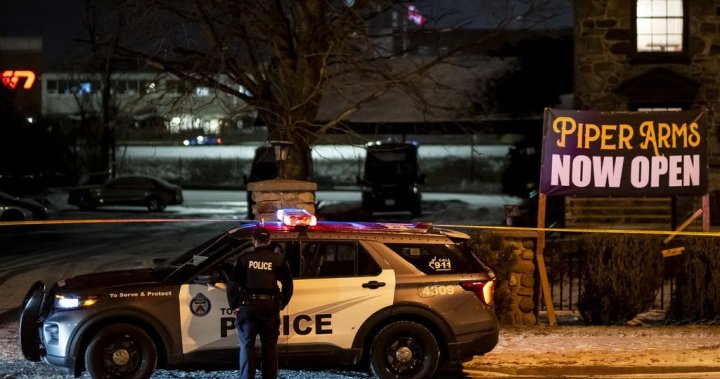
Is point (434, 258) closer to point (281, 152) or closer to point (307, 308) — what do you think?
point (307, 308)

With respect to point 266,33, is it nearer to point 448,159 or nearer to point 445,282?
point 445,282

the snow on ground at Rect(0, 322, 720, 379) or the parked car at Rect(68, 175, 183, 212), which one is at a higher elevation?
the parked car at Rect(68, 175, 183, 212)

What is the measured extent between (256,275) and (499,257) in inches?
182

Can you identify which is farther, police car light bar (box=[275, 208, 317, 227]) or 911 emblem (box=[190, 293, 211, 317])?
police car light bar (box=[275, 208, 317, 227])

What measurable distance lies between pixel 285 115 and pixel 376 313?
22.6 feet

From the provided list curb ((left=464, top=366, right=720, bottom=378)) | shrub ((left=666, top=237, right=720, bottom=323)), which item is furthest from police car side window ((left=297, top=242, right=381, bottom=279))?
shrub ((left=666, top=237, right=720, bottom=323))

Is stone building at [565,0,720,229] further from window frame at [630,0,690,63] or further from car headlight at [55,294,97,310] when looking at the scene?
car headlight at [55,294,97,310]

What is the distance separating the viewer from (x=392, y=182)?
28.6 meters

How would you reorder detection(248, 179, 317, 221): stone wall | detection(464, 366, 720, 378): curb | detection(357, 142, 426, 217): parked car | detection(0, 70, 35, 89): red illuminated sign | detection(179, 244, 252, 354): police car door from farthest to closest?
detection(357, 142, 426, 217): parked car, detection(0, 70, 35, 89): red illuminated sign, detection(248, 179, 317, 221): stone wall, detection(464, 366, 720, 378): curb, detection(179, 244, 252, 354): police car door

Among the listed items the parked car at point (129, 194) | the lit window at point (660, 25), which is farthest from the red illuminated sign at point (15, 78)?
the parked car at point (129, 194)

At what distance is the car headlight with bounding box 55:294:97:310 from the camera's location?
770 centimetres

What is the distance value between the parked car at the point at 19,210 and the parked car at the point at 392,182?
31.2 feet

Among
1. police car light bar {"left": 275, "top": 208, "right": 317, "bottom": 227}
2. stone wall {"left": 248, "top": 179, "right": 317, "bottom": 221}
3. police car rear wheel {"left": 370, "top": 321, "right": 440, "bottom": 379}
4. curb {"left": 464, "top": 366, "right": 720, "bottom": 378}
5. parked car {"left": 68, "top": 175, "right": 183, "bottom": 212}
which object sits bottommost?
curb {"left": 464, "top": 366, "right": 720, "bottom": 378}

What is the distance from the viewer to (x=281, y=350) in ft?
26.2
